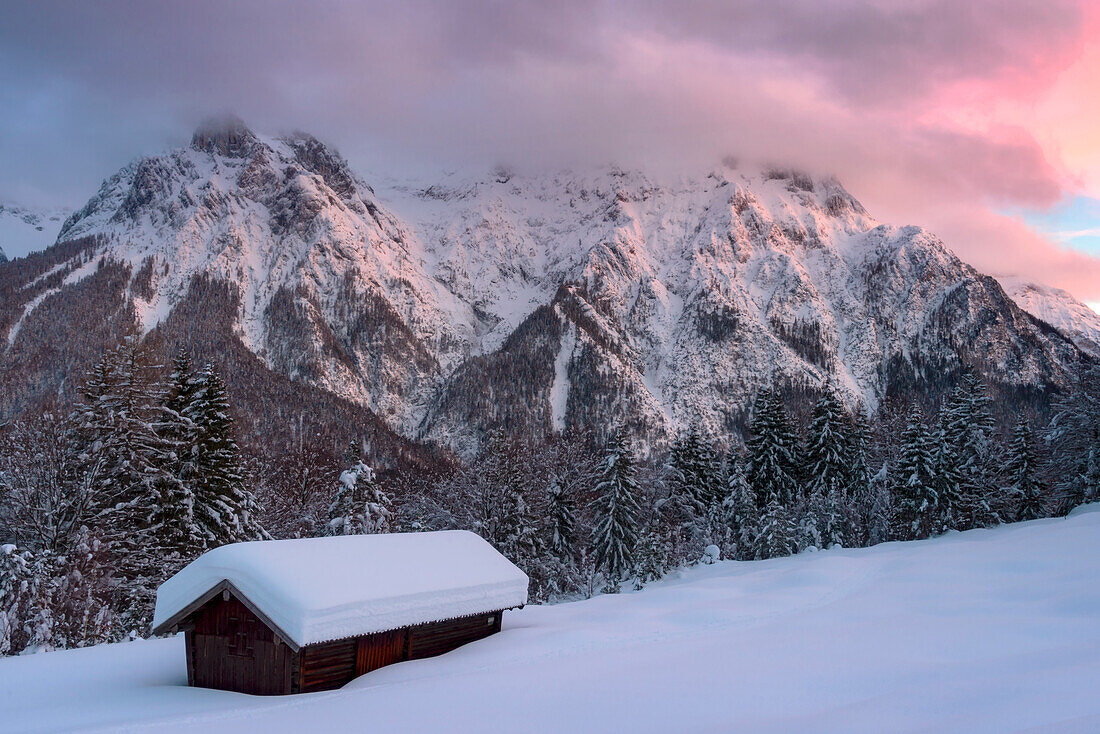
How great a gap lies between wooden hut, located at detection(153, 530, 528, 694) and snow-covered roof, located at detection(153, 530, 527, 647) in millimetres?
27

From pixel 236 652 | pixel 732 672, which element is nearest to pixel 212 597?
pixel 236 652

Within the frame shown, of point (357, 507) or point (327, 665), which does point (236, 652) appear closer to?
point (327, 665)

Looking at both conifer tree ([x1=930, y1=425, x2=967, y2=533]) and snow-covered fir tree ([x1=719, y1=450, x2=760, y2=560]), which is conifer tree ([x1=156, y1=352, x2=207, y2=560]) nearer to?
snow-covered fir tree ([x1=719, y1=450, x2=760, y2=560])

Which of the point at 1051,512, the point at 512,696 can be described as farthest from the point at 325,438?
the point at 512,696

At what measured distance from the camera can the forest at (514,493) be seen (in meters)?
25.0

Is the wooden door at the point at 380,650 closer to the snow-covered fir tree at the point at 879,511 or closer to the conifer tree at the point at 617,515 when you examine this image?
the conifer tree at the point at 617,515

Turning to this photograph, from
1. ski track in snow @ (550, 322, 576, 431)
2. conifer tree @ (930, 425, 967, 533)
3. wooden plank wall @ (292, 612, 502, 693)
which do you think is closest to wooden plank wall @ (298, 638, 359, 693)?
wooden plank wall @ (292, 612, 502, 693)

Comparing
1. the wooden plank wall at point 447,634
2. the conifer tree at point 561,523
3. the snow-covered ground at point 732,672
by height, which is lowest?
the conifer tree at point 561,523

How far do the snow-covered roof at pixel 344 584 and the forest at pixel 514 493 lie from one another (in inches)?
361

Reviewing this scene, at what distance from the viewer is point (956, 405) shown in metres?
41.5

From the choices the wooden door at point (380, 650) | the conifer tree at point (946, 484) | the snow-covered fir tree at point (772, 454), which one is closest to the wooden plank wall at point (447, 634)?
the wooden door at point (380, 650)

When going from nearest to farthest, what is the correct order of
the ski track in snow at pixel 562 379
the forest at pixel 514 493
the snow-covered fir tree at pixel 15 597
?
1. the snow-covered fir tree at pixel 15 597
2. the forest at pixel 514 493
3. the ski track in snow at pixel 562 379

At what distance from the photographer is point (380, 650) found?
56.2 feet

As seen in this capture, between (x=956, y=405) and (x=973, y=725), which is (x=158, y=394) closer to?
(x=973, y=725)
